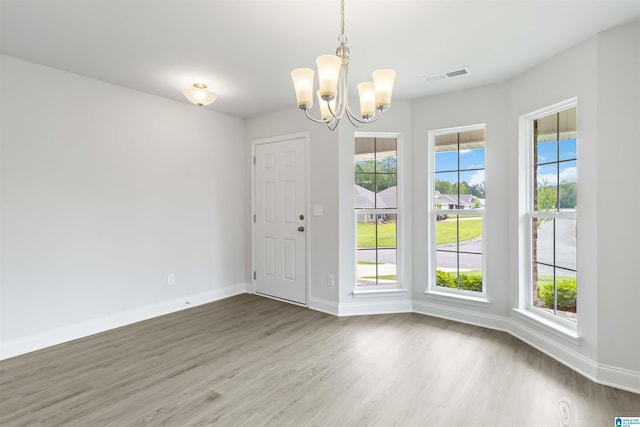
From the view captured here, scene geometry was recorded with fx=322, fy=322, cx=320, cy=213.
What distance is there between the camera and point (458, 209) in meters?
3.55

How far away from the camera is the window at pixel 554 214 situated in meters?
2.69

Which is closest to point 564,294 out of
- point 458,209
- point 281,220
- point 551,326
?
point 551,326

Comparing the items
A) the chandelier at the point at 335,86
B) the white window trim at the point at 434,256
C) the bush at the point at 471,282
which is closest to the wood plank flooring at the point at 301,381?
the white window trim at the point at 434,256

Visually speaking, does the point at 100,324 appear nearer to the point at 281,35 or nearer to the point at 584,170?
the point at 281,35

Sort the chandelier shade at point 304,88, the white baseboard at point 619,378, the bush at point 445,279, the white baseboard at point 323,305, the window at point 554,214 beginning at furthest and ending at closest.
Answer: the white baseboard at point 323,305, the bush at point 445,279, the window at point 554,214, the white baseboard at point 619,378, the chandelier shade at point 304,88

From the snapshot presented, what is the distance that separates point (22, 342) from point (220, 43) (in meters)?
2.99

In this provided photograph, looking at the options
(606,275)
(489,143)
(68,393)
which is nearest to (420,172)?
(489,143)

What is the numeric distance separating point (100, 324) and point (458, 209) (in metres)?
3.90

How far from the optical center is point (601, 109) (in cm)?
233

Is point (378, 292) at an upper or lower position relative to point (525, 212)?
lower

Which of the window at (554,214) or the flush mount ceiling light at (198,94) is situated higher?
the flush mount ceiling light at (198,94)

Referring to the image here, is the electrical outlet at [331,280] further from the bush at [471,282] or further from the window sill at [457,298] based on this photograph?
the bush at [471,282]

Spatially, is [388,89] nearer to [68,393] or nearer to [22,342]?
[68,393]

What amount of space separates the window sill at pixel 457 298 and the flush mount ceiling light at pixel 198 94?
10.3 ft
